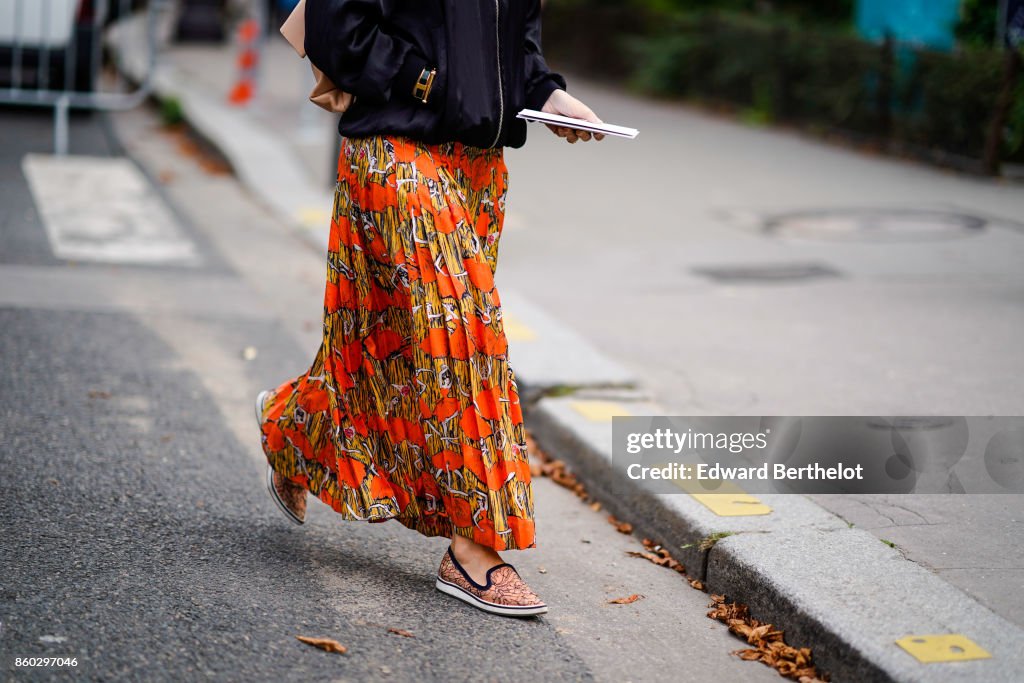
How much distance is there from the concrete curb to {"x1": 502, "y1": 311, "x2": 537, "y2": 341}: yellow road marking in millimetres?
1426

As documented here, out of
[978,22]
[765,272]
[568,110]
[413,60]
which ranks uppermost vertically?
[978,22]

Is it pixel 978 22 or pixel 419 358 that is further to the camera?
pixel 978 22

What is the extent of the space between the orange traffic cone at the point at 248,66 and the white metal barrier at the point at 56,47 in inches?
120

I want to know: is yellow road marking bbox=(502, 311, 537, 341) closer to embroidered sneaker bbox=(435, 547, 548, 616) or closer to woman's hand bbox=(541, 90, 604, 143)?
woman's hand bbox=(541, 90, 604, 143)

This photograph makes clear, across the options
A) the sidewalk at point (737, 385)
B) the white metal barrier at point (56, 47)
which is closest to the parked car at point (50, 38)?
Result: the white metal barrier at point (56, 47)

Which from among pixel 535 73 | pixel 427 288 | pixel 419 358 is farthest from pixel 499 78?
pixel 419 358

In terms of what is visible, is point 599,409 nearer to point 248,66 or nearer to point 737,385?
point 737,385

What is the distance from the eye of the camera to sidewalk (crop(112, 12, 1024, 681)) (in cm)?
332

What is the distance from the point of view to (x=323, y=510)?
13.8ft

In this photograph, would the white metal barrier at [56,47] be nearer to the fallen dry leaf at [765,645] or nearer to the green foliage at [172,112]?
the green foliage at [172,112]

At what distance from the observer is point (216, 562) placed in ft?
11.9

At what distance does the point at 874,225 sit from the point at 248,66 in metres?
8.86

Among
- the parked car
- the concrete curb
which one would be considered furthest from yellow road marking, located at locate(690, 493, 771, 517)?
the parked car

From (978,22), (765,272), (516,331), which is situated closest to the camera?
(516,331)
